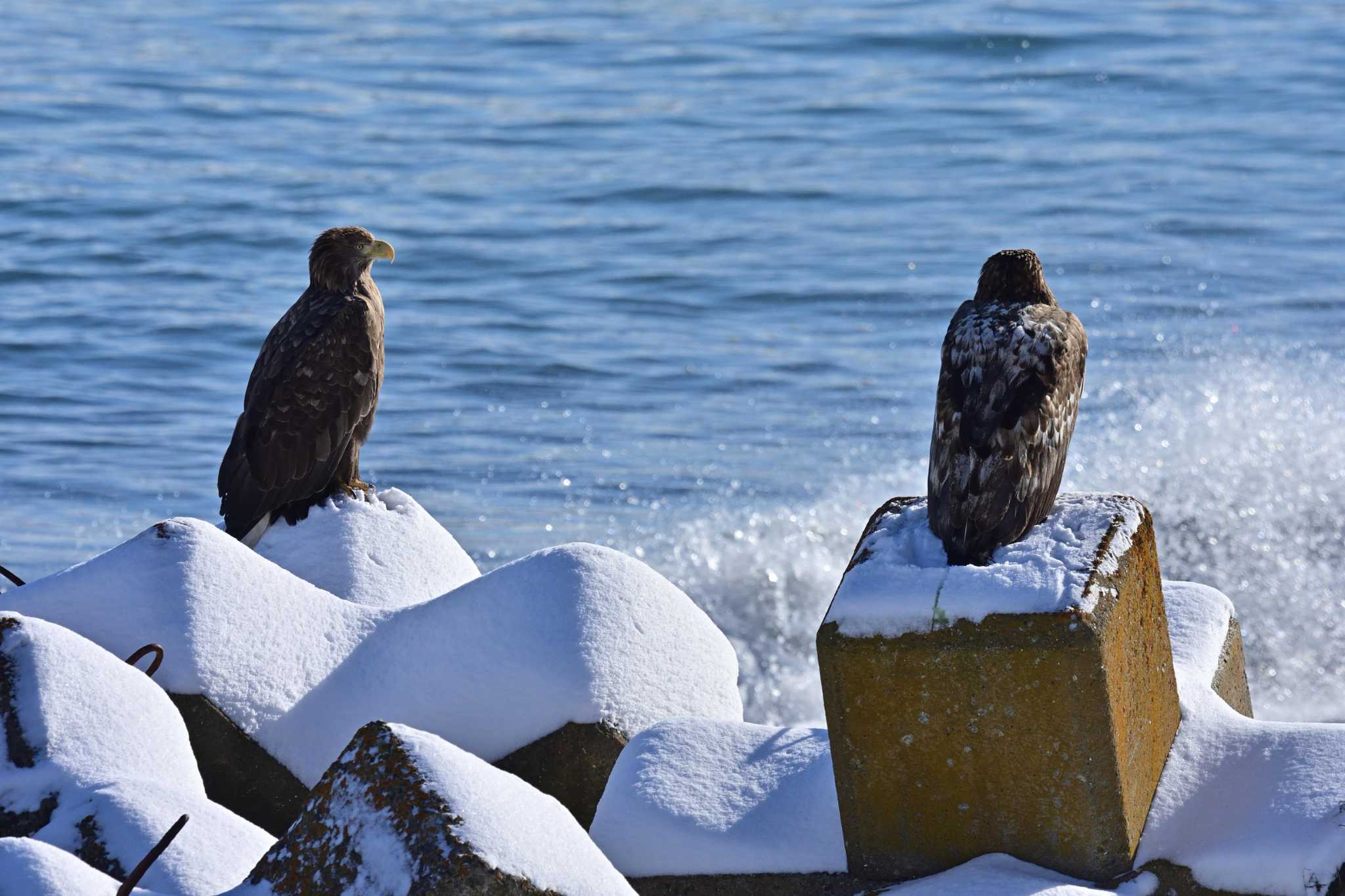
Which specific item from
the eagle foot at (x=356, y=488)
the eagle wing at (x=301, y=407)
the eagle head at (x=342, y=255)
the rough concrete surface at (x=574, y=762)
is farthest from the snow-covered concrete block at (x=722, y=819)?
the eagle head at (x=342, y=255)

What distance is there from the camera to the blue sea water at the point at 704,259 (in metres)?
10.3

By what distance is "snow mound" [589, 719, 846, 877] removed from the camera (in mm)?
3514

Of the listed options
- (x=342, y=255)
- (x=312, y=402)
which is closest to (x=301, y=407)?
(x=312, y=402)

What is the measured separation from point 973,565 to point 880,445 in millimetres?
8002

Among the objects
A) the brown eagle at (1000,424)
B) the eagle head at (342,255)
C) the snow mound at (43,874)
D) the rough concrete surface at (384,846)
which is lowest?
the snow mound at (43,874)

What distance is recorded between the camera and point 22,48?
20688 mm

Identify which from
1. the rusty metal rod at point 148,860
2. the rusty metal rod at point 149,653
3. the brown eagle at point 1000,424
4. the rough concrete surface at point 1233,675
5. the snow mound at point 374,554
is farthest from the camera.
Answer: the snow mound at point 374,554

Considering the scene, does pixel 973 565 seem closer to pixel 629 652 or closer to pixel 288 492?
pixel 629 652

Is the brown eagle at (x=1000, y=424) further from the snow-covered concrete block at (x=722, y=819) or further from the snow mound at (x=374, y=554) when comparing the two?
the snow mound at (x=374, y=554)

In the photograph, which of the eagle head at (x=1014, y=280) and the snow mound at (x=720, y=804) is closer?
the snow mound at (x=720, y=804)

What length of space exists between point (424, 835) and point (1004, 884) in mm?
1092

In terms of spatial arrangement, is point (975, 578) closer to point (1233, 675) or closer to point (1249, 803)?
point (1249, 803)

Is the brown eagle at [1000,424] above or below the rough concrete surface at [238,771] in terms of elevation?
above

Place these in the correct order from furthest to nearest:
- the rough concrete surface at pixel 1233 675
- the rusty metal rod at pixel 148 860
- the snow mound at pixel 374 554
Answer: the snow mound at pixel 374 554, the rough concrete surface at pixel 1233 675, the rusty metal rod at pixel 148 860
